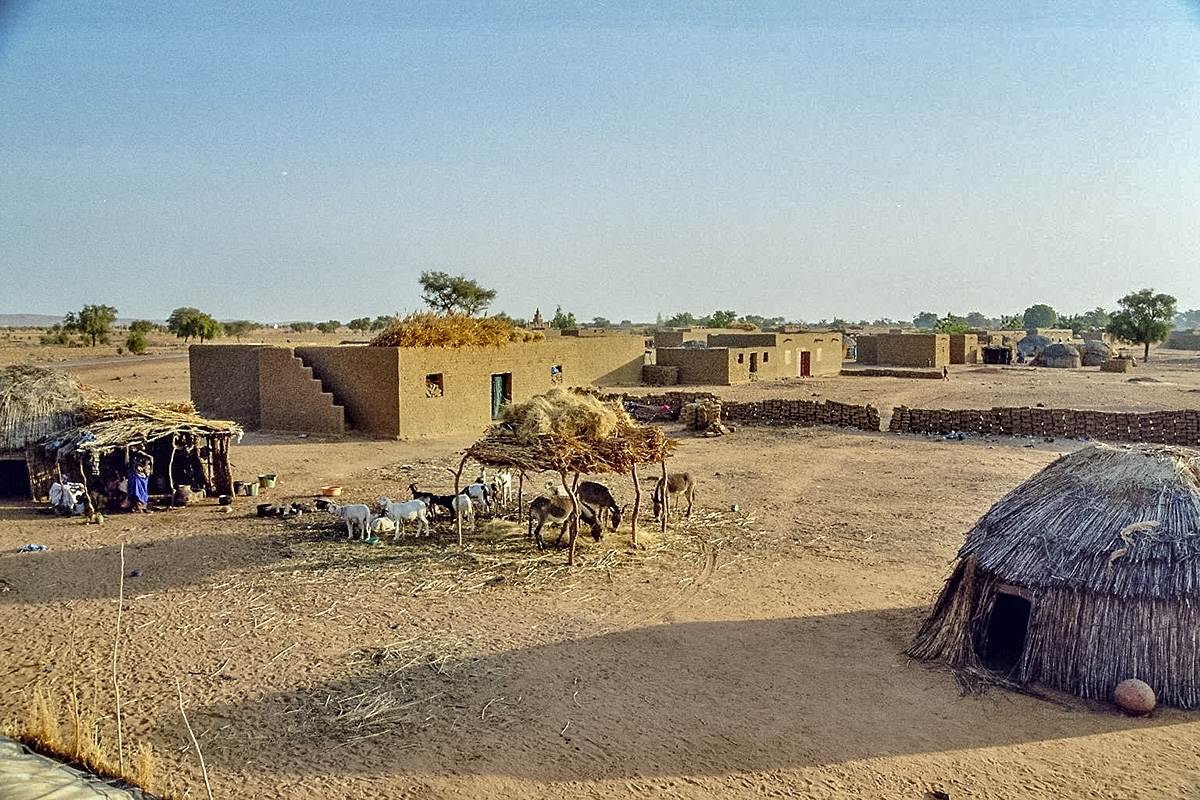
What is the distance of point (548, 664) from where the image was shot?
8.34 meters

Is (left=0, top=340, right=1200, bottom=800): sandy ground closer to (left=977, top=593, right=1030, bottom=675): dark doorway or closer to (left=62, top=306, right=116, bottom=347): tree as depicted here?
(left=977, top=593, right=1030, bottom=675): dark doorway

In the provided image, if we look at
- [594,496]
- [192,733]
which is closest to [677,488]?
[594,496]

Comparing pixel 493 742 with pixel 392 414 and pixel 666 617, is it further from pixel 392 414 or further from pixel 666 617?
pixel 392 414

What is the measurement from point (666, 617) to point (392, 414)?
13791 millimetres

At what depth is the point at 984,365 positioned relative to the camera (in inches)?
1994

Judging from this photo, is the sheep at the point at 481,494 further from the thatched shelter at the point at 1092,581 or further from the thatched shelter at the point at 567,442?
the thatched shelter at the point at 1092,581

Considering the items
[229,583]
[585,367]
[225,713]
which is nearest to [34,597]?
[229,583]

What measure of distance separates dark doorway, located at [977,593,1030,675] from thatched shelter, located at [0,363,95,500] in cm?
1504

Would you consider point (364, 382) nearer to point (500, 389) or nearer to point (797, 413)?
point (500, 389)

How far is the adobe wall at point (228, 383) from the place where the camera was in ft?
81.0

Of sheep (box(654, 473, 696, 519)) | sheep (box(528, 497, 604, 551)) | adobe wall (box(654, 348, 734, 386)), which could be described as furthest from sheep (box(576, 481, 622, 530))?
adobe wall (box(654, 348, 734, 386))

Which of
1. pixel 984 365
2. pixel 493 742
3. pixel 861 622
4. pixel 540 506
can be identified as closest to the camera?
pixel 493 742

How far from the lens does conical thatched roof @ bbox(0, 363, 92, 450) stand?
48.3ft

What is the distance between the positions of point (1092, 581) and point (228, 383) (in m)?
23.5
